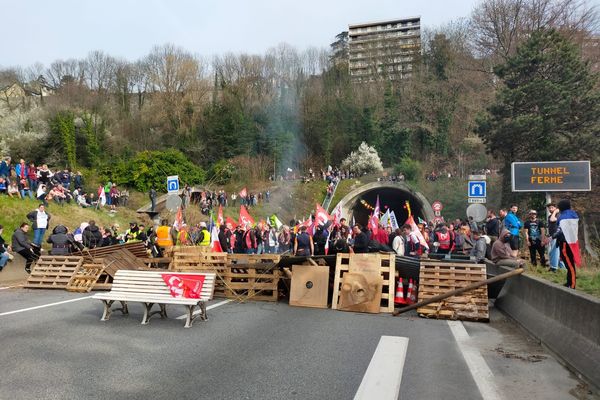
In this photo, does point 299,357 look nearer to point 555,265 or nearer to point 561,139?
point 555,265

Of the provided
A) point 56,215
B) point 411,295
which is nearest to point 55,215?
point 56,215

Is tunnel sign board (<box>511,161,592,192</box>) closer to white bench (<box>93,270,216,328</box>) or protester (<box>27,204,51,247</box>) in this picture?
white bench (<box>93,270,216,328</box>)

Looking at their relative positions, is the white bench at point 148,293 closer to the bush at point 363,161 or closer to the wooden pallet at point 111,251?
the wooden pallet at point 111,251

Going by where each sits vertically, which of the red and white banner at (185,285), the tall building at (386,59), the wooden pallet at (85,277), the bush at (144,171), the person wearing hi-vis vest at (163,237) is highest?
the tall building at (386,59)

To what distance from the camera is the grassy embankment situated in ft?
77.1

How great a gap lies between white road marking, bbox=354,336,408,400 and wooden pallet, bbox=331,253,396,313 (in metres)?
3.15

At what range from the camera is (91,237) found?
59.4 feet

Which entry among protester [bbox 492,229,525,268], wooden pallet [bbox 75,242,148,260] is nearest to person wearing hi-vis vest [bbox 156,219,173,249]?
wooden pallet [bbox 75,242,148,260]

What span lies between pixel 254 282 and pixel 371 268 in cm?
293

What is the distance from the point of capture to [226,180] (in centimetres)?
5697

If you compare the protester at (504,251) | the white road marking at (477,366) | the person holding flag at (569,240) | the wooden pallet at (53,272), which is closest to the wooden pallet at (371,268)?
the white road marking at (477,366)

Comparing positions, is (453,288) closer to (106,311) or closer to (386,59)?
(106,311)

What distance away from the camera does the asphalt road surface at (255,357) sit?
18.7ft

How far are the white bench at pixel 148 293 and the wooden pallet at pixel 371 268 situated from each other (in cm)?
324
